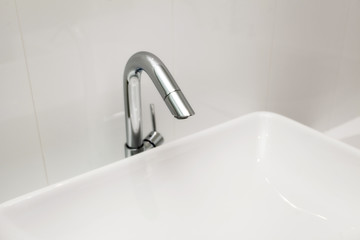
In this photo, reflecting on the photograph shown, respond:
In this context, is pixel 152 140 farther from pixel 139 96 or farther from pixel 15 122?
pixel 15 122

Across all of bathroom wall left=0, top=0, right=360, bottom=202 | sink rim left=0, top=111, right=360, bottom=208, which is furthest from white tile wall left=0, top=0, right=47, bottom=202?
sink rim left=0, top=111, right=360, bottom=208

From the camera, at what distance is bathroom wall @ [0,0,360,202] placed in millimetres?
621

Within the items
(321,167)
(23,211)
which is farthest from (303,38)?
(23,211)

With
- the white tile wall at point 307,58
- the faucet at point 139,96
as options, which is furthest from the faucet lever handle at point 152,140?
the white tile wall at point 307,58

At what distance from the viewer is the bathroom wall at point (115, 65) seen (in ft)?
2.04

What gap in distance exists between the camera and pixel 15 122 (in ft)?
2.09

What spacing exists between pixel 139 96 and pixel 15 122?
0.21m

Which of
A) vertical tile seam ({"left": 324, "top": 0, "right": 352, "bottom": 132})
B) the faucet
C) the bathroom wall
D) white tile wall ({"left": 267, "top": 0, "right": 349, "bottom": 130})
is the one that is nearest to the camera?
the faucet

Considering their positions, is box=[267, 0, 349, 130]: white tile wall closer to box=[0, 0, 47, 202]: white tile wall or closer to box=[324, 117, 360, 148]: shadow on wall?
box=[324, 117, 360, 148]: shadow on wall

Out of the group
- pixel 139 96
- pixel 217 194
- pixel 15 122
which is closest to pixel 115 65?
pixel 139 96

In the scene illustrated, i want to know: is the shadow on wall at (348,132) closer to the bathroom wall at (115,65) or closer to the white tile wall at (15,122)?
the bathroom wall at (115,65)

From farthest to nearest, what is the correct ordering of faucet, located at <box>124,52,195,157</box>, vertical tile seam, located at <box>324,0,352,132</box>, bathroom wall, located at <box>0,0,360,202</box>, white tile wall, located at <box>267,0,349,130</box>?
vertical tile seam, located at <box>324,0,352,132</box>
white tile wall, located at <box>267,0,349,130</box>
bathroom wall, located at <box>0,0,360,202</box>
faucet, located at <box>124,52,195,157</box>

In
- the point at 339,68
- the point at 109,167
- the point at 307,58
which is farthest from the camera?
the point at 339,68

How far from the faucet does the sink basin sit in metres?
0.04
